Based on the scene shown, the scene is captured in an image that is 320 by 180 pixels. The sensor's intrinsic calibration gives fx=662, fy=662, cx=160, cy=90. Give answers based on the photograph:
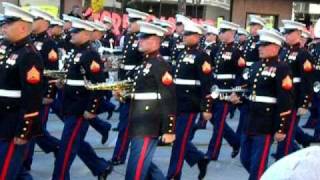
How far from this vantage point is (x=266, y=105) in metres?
6.65

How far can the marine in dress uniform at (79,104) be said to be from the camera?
6.77 m

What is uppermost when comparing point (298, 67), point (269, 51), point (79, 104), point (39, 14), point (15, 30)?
point (39, 14)

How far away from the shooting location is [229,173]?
8.37 metres

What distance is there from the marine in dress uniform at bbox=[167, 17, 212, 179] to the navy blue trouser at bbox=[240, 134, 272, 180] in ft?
2.90

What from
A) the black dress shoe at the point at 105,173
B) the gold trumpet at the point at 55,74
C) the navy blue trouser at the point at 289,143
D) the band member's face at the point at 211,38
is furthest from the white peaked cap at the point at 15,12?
the band member's face at the point at 211,38

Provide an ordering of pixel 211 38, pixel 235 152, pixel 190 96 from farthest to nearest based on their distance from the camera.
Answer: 1. pixel 211 38
2. pixel 235 152
3. pixel 190 96

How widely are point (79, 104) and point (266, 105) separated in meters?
1.96

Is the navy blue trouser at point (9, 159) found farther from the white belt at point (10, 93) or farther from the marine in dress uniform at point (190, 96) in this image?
the marine in dress uniform at point (190, 96)

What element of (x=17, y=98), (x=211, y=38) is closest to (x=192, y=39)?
(x=17, y=98)

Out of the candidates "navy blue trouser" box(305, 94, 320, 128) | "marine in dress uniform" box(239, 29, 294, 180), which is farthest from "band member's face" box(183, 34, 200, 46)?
"navy blue trouser" box(305, 94, 320, 128)

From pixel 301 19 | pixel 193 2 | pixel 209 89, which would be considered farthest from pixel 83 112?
pixel 301 19

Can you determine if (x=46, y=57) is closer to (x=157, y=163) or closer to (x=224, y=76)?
(x=157, y=163)

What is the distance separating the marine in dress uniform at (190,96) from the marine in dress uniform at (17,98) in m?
2.32

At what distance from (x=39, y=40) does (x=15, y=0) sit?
37.2 ft
